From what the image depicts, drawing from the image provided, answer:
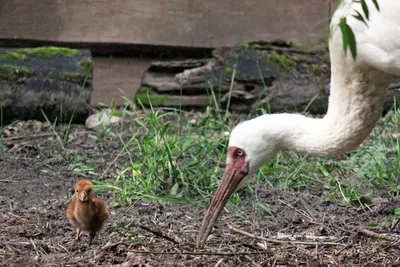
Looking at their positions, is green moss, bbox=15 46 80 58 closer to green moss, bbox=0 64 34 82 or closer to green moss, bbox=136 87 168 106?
green moss, bbox=0 64 34 82

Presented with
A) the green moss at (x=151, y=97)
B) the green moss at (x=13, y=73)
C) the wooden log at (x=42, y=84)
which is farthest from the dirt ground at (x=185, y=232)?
the green moss at (x=151, y=97)

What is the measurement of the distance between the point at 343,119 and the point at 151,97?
354 centimetres

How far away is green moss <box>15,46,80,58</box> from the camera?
804 centimetres

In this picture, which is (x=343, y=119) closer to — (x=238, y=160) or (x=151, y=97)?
(x=238, y=160)

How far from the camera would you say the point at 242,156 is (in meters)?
5.27

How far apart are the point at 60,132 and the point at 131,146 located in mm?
1034

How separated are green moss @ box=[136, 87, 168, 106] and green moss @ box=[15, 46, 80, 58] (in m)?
0.80

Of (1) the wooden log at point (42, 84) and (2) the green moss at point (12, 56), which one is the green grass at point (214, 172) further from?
(2) the green moss at point (12, 56)

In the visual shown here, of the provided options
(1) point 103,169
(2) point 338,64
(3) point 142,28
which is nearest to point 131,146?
(1) point 103,169

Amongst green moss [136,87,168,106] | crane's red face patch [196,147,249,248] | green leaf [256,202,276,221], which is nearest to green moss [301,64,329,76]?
green moss [136,87,168,106]

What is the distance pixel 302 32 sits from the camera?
8.64m

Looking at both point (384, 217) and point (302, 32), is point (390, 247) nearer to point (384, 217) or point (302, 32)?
point (384, 217)

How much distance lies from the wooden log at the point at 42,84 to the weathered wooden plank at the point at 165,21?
1.29ft

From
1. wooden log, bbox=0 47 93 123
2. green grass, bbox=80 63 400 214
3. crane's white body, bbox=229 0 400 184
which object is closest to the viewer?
crane's white body, bbox=229 0 400 184
